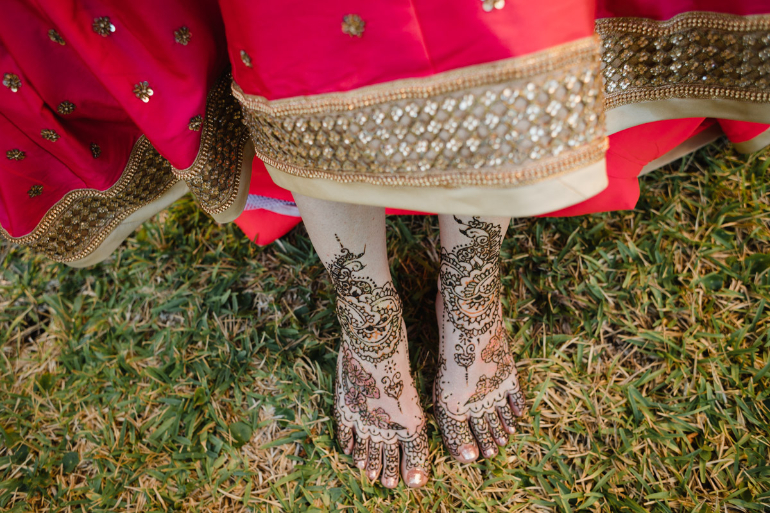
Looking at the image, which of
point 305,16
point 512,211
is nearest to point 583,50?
point 512,211

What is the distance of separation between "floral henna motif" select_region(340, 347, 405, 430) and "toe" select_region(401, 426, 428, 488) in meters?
0.05

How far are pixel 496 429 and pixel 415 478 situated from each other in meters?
0.20

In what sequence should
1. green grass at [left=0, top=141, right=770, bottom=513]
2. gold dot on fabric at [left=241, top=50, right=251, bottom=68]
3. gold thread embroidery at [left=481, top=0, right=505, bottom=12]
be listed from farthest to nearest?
green grass at [left=0, top=141, right=770, bottom=513], gold dot on fabric at [left=241, top=50, right=251, bottom=68], gold thread embroidery at [left=481, top=0, right=505, bottom=12]

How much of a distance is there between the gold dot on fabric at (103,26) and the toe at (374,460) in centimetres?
87

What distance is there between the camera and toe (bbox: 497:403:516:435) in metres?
1.02

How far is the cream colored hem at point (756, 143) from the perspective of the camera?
38.5 inches

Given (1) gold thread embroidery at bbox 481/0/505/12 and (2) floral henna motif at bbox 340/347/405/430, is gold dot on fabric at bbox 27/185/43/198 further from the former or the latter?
(1) gold thread embroidery at bbox 481/0/505/12

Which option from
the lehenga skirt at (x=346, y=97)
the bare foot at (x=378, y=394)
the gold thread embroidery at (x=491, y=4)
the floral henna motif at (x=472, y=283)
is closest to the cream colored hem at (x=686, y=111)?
the lehenga skirt at (x=346, y=97)

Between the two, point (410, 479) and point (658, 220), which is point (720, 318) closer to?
point (658, 220)

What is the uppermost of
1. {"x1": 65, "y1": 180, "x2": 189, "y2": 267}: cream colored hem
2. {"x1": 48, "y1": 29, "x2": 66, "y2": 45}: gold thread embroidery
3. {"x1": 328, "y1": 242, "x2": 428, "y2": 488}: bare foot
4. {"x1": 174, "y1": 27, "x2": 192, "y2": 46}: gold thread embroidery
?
{"x1": 48, "y1": 29, "x2": 66, "y2": 45}: gold thread embroidery

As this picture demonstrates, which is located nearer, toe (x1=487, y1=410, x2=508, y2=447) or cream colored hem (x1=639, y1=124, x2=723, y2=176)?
toe (x1=487, y1=410, x2=508, y2=447)

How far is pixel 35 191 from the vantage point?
719mm

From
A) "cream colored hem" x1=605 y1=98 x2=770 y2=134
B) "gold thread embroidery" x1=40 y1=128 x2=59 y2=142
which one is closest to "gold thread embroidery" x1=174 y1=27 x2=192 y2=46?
"gold thread embroidery" x1=40 y1=128 x2=59 y2=142

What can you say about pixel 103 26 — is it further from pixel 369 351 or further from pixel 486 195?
pixel 369 351
